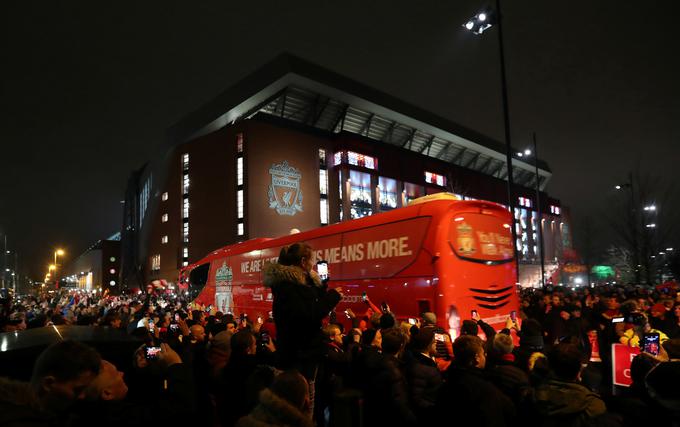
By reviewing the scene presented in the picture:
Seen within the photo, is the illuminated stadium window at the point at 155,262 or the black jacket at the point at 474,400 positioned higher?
the illuminated stadium window at the point at 155,262

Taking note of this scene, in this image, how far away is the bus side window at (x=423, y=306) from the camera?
1053 cm

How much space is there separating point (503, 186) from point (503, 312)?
228 ft

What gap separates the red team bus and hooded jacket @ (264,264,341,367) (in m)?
7.11

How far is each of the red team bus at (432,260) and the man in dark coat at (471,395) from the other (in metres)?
6.66

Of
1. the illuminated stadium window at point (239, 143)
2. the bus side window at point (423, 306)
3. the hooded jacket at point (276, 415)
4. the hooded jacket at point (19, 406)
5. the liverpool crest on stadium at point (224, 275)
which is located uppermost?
the illuminated stadium window at point (239, 143)

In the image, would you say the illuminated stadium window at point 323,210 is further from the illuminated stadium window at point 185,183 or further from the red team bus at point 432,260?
the red team bus at point 432,260

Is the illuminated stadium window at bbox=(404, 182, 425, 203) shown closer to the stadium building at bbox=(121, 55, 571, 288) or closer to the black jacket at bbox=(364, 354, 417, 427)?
the stadium building at bbox=(121, 55, 571, 288)

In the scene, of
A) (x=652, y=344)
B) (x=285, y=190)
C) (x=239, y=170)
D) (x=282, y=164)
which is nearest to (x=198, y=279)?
(x=652, y=344)

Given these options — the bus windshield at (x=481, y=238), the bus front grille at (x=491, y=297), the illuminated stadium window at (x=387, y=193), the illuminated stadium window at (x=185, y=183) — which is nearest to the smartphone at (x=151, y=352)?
the bus windshield at (x=481, y=238)

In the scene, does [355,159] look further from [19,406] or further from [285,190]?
[19,406]

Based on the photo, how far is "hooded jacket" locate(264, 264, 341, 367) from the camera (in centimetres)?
357

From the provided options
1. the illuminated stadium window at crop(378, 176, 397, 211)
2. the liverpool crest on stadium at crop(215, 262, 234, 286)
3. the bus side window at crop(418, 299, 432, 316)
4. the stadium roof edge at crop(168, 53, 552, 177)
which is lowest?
the bus side window at crop(418, 299, 432, 316)

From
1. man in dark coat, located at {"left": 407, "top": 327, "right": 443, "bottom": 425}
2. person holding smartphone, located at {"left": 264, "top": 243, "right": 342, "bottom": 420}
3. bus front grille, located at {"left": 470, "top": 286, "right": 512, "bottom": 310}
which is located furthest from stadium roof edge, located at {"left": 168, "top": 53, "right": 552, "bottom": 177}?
person holding smartphone, located at {"left": 264, "top": 243, "right": 342, "bottom": 420}

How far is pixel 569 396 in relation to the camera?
2.95 meters
